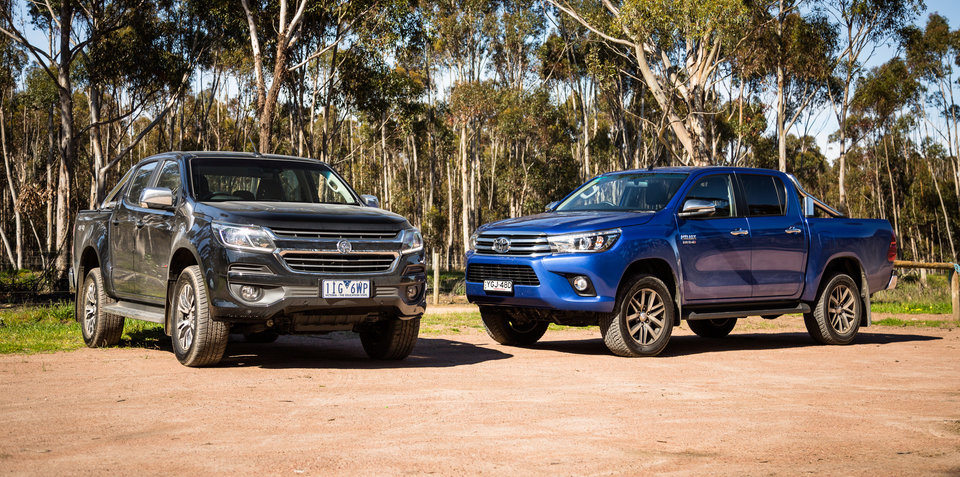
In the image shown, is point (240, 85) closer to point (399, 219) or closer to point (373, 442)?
point (399, 219)

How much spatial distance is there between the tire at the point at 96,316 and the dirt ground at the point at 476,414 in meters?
0.21

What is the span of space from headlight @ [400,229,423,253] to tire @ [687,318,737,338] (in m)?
5.45

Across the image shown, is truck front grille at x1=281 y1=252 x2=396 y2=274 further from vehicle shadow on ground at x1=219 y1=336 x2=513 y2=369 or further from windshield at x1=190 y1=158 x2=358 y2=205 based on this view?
windshield at x1=190 y1=158 x2=358 y2=205

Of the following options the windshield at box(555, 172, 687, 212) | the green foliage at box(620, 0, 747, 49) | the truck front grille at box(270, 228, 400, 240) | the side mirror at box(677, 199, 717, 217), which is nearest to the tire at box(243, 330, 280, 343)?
the truck front grille at box(270, 228, 400, 240)

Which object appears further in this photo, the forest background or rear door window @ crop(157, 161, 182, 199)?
the forest background

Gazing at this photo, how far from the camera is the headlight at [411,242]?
833cm

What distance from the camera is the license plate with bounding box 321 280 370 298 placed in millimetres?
7738

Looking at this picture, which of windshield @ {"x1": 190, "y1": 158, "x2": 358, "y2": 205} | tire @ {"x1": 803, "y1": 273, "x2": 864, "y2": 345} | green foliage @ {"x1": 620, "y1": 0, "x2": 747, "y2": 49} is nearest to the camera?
windshield @ {"x1": 190, "y1": 158, "x2": 358, "y2": 205}

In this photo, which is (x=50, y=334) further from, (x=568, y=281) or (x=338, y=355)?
(x=568, y=281)

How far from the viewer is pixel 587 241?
9.21m

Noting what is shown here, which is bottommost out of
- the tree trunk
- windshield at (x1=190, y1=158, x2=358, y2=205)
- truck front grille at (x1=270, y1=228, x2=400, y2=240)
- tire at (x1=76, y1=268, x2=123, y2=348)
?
tire at (x1=76, y1=268, x2=123, y2=348)

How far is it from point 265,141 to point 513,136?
3168 cm

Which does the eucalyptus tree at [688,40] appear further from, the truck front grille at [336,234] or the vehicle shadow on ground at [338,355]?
the truck front grille at [336,234]

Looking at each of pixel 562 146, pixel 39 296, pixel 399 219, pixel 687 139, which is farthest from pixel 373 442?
pixel 562 146
